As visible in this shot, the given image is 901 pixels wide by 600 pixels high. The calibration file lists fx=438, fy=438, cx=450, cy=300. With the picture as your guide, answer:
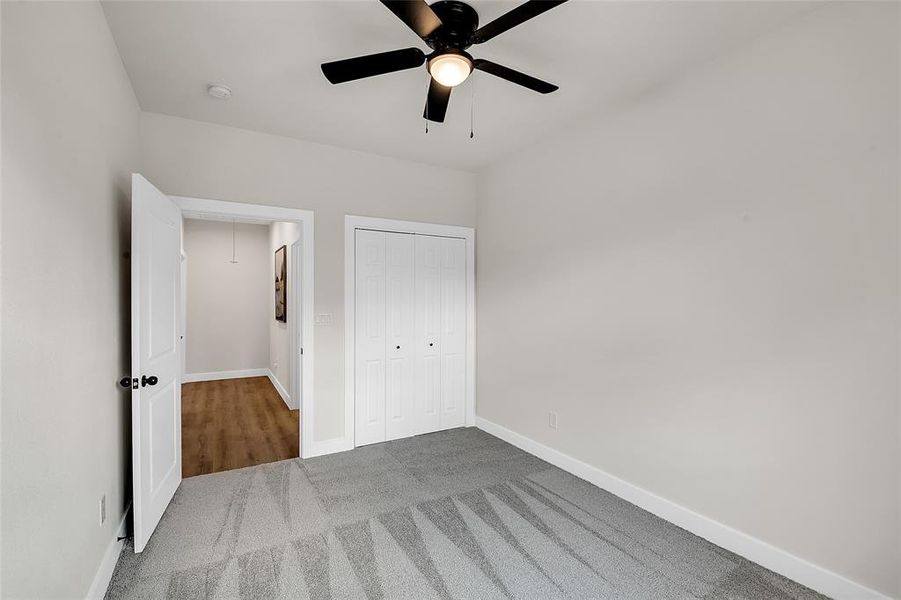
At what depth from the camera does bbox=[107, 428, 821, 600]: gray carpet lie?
2.04m

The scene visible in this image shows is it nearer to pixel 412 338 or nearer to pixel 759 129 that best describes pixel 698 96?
pixel 759 129

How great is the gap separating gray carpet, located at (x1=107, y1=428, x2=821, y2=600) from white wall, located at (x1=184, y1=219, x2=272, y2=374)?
4252 millimetres

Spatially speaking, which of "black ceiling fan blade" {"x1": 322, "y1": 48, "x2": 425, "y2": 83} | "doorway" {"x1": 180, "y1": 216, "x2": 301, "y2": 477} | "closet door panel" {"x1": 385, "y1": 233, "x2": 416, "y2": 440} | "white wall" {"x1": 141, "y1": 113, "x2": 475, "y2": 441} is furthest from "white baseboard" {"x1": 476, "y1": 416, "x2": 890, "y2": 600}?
"doorway" {"x1": 180, "y1": 216, "x2": 301, "y2": 477}

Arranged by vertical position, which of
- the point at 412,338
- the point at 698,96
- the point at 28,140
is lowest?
the point at 412,338

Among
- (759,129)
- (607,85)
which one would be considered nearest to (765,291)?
(759,129)

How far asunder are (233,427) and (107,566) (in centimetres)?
256

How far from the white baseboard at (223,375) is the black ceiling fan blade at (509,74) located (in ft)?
21.6

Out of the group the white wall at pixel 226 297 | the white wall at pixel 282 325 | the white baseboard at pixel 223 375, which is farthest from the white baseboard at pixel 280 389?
the white wall at pixel 226 297

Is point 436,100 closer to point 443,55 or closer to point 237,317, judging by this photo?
point 443,55

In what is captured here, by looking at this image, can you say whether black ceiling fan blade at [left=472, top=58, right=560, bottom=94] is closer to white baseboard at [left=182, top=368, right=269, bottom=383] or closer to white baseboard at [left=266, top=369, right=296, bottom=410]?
white baseboard at [left=266, top=369, right=296, bottom=410]

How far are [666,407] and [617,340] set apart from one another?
0.53 m

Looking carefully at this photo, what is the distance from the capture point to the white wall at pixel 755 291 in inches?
73.9

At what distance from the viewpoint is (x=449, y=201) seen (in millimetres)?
4398

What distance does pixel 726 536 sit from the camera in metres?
2.36
